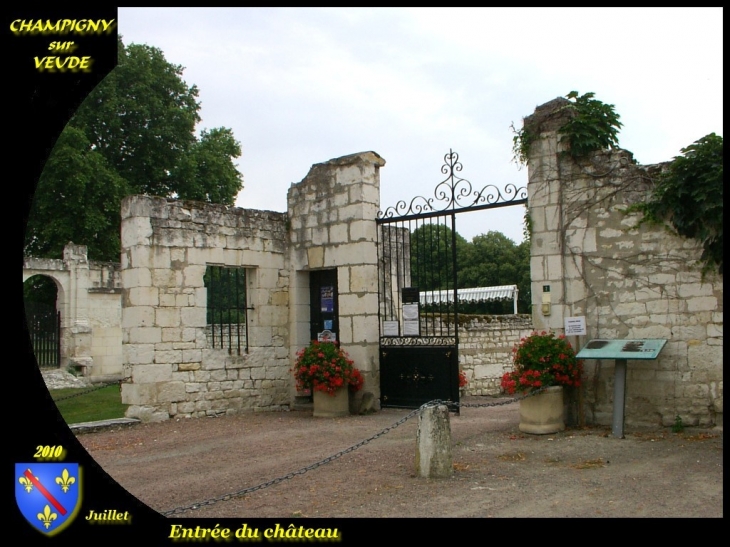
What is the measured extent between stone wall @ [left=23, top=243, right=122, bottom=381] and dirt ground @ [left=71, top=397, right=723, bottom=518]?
9.26m

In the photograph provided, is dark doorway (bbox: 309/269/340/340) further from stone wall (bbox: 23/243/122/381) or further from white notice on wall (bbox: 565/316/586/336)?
stone wall (bbox: 23/243/122/381)

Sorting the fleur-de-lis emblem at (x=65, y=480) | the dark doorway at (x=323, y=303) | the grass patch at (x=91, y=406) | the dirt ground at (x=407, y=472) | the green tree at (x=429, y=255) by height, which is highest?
the green tree at (x=429, y=255)

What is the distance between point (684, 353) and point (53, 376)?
46.8 feet

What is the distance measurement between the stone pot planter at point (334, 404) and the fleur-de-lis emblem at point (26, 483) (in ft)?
21.5

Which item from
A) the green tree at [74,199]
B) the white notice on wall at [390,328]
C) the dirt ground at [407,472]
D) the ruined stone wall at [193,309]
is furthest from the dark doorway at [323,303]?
the green tree at [74,199]

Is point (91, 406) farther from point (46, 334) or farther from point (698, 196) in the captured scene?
point (698, 196)

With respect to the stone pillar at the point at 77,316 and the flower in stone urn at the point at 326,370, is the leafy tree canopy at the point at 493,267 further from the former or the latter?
the flower in stone urn at the point at 326,370

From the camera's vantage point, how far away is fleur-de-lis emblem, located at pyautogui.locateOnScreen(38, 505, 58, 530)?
→ 3.52 meters

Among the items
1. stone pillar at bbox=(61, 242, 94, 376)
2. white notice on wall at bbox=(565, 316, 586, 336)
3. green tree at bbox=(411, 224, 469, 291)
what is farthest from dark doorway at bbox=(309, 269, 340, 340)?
stone pillar at bbox=(61, 242, 94, 376)

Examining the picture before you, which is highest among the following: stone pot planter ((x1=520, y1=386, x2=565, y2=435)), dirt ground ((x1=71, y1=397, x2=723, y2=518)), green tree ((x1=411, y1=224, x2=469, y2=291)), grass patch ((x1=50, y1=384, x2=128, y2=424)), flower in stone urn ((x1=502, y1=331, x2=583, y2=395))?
green tree ((x1=411, y1=224, x2=469, y2=291))

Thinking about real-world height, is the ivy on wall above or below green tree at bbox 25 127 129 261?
below

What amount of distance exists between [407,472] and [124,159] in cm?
2004

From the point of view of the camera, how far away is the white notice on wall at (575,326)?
7785mm

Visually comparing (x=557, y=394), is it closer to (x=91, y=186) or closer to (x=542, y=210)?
(x=542, y=210)
